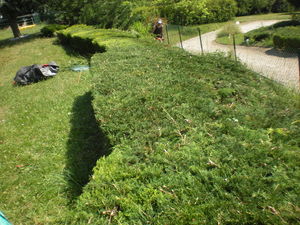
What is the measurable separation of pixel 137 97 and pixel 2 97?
655 cm

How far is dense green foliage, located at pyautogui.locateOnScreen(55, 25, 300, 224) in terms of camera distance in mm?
1763

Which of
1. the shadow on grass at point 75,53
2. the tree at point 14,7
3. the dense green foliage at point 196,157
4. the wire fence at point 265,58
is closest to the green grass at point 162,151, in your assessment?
the dense green foliage at point 196,157

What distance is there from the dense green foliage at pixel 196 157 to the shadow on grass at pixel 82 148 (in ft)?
1.71

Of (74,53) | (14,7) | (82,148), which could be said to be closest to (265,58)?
(82,148)

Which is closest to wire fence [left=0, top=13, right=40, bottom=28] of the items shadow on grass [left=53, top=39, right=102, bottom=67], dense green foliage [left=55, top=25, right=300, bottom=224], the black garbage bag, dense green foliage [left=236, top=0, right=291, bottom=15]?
shadow on grass [left=53, top=39, right=102, bottom=67]

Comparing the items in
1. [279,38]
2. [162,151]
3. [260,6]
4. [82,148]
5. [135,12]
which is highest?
[135,12]

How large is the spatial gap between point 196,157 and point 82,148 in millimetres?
2848

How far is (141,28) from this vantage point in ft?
44.2

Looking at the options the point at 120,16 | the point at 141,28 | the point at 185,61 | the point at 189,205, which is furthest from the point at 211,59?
the point at 120,16

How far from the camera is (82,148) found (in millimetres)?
4602

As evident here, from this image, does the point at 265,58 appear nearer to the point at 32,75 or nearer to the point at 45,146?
the point at 45,146

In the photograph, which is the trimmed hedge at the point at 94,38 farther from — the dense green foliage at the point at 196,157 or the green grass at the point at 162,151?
the dense green foliage at the point at 196,157

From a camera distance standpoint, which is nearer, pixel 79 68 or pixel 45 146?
pixel 45 146

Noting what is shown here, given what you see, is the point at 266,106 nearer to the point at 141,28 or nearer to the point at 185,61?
the point at 185,61
